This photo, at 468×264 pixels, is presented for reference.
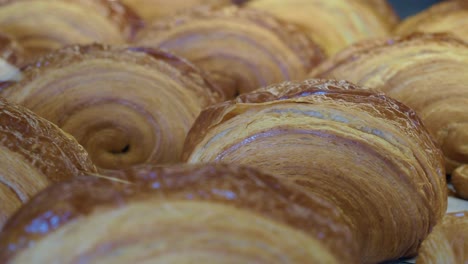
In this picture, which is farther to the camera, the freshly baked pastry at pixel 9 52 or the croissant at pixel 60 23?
the croissant at pixel 60 23

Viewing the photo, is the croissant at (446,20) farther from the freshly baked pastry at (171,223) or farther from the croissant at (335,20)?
the freshly baked pastry at (171,223)

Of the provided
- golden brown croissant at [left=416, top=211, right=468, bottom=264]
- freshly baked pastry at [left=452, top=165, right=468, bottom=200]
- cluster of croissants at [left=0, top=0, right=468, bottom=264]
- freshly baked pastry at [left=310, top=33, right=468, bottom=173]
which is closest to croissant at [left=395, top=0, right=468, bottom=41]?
cluster of croissants at [left=0, top=0, right=468, bottom=264]

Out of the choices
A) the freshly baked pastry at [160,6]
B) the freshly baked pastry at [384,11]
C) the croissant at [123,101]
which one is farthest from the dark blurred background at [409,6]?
the croissant at [123,101]

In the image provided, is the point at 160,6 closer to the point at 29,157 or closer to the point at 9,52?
the point at 9,52

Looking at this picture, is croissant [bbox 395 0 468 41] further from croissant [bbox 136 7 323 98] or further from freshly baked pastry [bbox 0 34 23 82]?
freshly baked pastry [bbox 0 34 23 82]

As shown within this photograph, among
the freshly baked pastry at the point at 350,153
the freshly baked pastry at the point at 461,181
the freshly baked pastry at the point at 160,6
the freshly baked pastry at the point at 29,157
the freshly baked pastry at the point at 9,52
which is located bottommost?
the freshly baked pastry at the point at 461,181

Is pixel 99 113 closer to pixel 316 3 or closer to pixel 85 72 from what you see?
pixel 85 72
